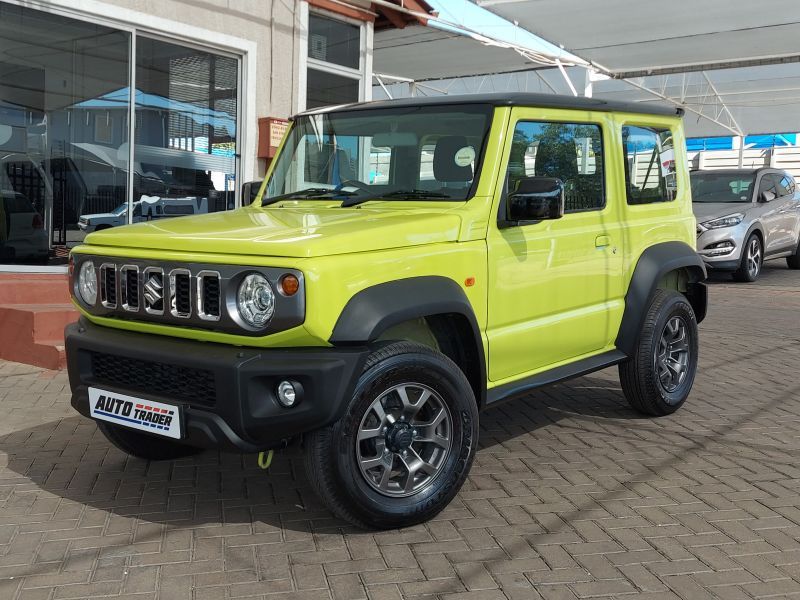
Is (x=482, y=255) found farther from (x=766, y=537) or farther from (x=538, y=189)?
(x=766, y=537)

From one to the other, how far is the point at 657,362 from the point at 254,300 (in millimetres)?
3011

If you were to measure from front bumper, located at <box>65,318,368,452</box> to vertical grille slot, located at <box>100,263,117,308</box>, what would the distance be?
15.4 inches

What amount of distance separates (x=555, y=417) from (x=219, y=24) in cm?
620

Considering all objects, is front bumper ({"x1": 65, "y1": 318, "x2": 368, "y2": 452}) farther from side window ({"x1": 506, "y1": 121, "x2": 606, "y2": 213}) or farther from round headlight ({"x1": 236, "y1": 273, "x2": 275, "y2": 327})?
side window ({"x1": 506, "y1": 121, "x2": 606, "y2": 213})

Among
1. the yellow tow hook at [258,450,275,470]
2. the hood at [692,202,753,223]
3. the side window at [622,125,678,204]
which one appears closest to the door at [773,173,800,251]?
the hood at [692,202,753,223]

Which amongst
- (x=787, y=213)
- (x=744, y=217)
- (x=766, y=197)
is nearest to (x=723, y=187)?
(x=766, y=197)

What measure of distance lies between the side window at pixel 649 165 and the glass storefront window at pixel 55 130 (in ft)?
18.7

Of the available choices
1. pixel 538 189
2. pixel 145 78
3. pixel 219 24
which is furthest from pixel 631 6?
pixel 538 189

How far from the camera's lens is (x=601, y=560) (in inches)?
Answer: 139

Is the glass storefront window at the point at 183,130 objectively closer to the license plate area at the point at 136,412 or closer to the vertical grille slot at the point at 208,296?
the license plate area at the point at 136,412

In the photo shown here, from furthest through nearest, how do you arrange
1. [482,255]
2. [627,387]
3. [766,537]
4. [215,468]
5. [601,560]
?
[627,387]
[215,468]
[482,255]
[766,537]
[601,560]

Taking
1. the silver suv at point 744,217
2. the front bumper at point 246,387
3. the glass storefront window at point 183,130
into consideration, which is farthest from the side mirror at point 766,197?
the front bumper at point 246,387

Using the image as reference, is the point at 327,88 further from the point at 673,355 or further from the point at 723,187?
the point at 723,187

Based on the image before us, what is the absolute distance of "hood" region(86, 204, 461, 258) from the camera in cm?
352
